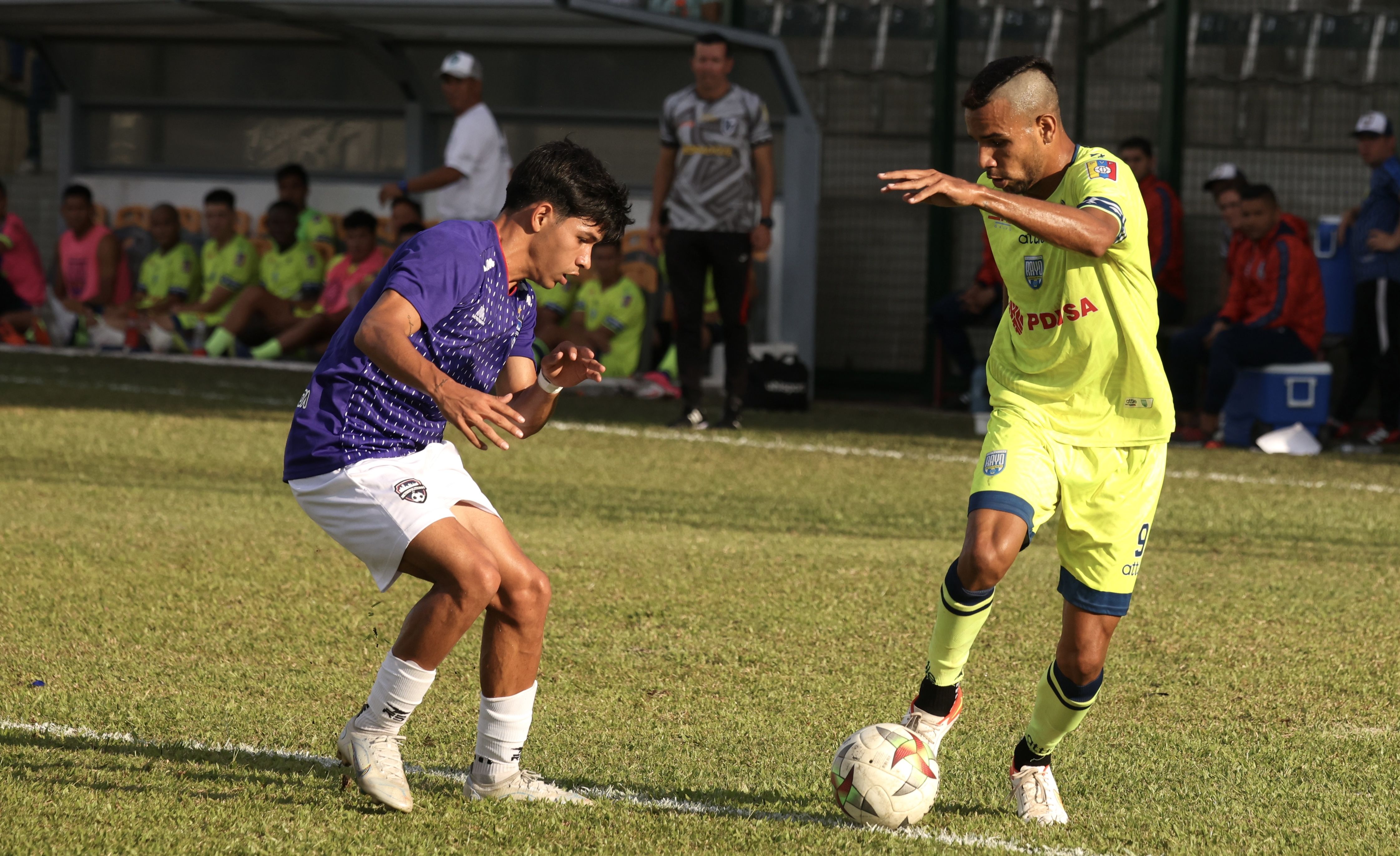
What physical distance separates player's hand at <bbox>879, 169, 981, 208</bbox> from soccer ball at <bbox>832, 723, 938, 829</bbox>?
1.24m

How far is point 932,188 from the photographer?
3.49 m

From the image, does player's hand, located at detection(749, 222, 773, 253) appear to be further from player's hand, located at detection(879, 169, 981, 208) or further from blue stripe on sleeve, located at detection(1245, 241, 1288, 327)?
player's hand, located at detection(879, 169, 981, 208)

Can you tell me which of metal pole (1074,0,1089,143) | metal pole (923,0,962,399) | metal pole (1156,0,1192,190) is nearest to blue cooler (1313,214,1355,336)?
metal pole (1156,0,1192,190)

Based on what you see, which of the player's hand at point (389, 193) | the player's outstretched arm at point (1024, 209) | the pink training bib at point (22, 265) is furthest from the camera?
the pink training bib at point (22, 265)

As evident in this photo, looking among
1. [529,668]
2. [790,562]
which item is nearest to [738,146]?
[790,562]

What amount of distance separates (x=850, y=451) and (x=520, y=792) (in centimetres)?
644

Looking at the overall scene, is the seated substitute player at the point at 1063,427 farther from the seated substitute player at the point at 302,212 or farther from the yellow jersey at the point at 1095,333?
the seated substitute player at the point at 302,212

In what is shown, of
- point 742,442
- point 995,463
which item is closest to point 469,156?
point 742,442

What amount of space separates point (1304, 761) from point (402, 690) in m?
2.37

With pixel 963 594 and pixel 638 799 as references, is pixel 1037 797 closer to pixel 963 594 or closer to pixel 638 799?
pixel 963 594

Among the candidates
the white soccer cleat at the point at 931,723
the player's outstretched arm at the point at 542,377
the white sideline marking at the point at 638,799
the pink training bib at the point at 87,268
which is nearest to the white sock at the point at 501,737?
the white sideline marking at the point at 638,799

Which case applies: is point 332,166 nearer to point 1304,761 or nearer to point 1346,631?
point 1346,631

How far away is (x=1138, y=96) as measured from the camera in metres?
13.0

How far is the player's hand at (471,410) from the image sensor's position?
133 inches
